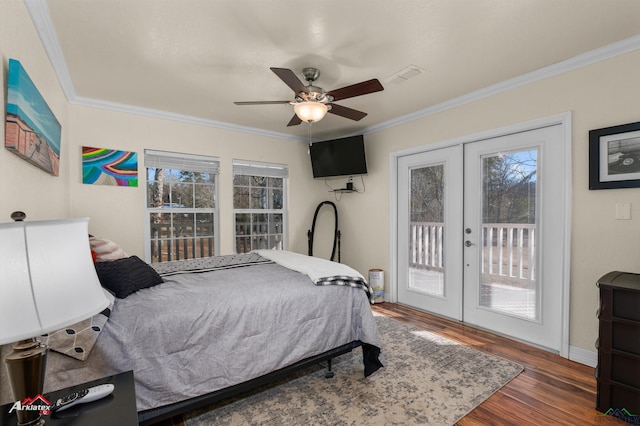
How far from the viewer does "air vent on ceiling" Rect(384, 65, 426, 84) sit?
8.70ft

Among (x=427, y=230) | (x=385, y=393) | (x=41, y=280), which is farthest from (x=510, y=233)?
(x=41, y=280)

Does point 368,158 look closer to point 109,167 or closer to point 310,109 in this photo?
point 310,109

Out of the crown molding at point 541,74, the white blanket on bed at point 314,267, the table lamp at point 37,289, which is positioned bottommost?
the white blanket on bed at point 314,267

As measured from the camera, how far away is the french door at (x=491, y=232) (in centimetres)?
280

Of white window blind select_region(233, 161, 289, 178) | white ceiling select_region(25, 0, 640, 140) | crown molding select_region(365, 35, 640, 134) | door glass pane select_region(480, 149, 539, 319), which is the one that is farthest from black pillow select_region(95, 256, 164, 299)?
crown molding select_region(365, 35, 640, 134)

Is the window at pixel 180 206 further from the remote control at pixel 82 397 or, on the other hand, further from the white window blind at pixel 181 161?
the remote control at pixel 82 397

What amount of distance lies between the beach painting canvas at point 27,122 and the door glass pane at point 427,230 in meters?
3.61

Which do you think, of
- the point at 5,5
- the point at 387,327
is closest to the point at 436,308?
the point at 387,327

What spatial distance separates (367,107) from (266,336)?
274 centimetres

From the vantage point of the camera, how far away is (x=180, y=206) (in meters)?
4.02

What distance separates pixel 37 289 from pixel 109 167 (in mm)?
3303

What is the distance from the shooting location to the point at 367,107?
3.62 meters

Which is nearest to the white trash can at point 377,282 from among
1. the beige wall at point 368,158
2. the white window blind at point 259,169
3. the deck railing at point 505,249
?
the beige wall at point 368,158

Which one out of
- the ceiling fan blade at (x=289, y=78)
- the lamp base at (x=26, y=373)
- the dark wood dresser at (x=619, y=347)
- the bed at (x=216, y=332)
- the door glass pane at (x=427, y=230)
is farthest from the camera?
the door glass pane at (x=427, y=230)
